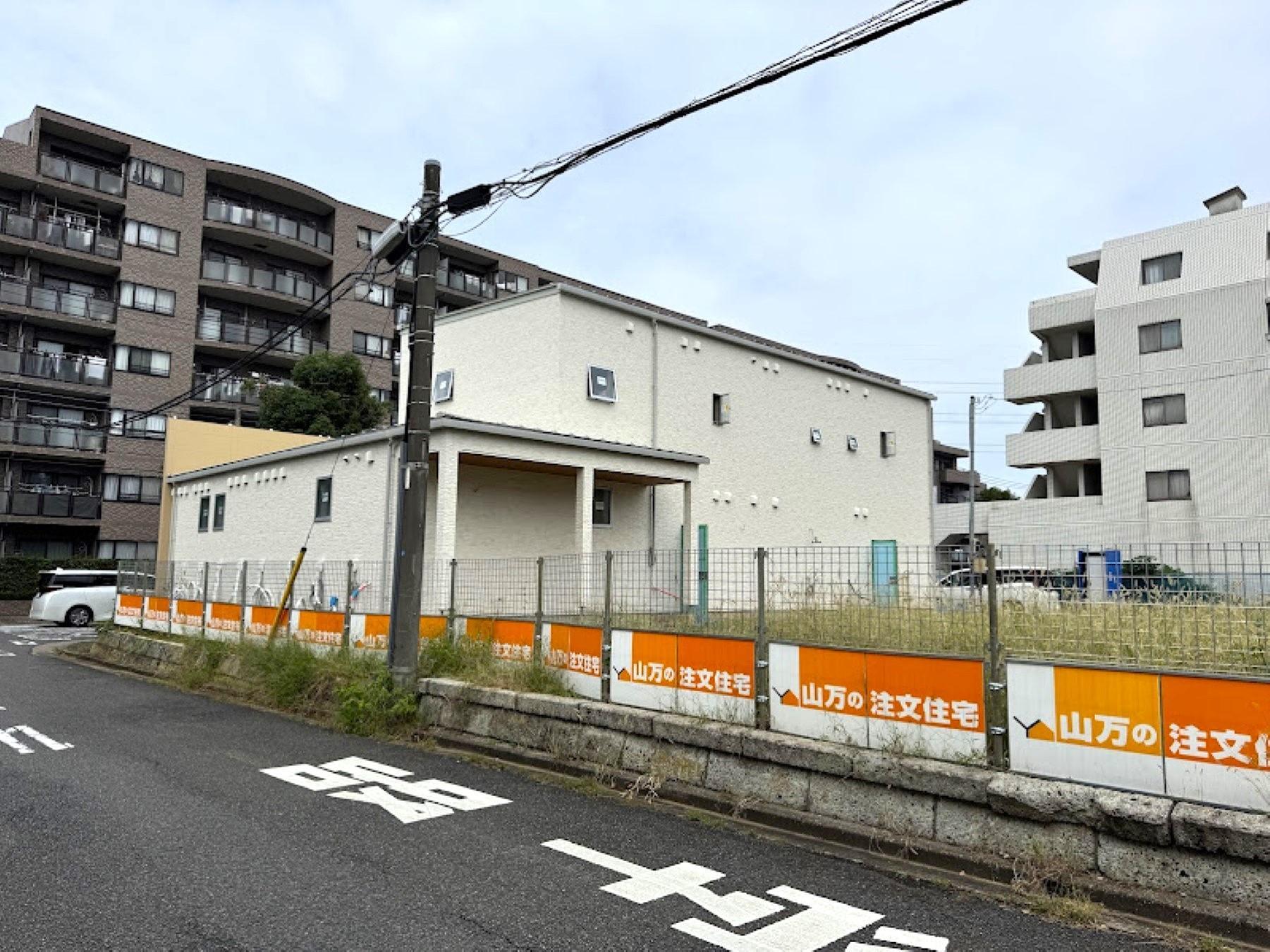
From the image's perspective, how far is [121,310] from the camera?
109 feet

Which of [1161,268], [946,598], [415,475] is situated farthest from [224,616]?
[1161,268]

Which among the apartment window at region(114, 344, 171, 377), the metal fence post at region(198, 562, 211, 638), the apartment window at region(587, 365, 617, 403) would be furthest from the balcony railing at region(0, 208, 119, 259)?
the apartment window at region(587, 365, 617, 403)

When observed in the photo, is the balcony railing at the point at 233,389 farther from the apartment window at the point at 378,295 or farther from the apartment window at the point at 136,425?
the apartment window at the point at 378,295

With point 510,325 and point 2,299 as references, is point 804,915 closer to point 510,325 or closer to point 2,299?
point 510,325

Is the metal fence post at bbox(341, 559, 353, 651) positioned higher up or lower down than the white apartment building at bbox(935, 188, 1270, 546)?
lower down

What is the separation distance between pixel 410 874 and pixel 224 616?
1080 centimetres

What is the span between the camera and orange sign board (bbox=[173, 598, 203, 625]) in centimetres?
1476

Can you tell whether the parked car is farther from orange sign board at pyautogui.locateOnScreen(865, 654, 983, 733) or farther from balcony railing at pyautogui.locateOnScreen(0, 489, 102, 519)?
balcony railing at pyautogui.locateOnScreen(0, 489, 102, 519)

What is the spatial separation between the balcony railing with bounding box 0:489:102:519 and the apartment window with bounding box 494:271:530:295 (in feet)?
74.7

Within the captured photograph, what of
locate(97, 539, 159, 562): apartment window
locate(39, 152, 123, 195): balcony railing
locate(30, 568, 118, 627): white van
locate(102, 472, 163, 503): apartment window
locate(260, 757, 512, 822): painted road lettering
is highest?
locate(39, 152, 123, 195): balcony railing

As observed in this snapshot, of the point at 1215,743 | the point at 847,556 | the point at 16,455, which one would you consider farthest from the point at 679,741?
the point at 16,455

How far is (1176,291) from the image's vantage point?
32.6m

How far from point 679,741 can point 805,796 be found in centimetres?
114

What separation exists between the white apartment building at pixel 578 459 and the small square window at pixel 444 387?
2.4 inches
